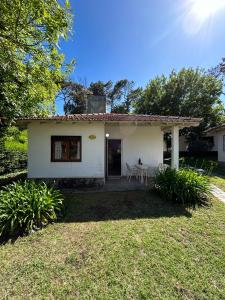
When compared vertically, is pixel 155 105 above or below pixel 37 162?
above

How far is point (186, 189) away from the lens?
7.73 meters

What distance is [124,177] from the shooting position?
489 inches

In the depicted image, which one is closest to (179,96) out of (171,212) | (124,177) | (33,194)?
(124,177)

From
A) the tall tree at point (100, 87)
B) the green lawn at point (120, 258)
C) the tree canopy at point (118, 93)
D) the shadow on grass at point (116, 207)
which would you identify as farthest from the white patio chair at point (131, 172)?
the tall tree at point (100, 87)

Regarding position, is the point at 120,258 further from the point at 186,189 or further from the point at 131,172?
the point at 131,172

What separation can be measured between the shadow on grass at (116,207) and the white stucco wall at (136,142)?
386 centimetres

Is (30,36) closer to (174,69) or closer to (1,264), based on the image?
(1,264)

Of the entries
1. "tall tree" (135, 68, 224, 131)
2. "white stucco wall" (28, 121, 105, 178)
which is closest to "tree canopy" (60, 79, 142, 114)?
"tall tree" (135, 68, 224, 131)

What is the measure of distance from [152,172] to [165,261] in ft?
26.8

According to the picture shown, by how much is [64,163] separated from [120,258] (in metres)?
6.56

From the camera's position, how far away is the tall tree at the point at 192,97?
942 inches

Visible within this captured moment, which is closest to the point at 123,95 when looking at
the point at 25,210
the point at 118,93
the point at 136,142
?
the point at 118,93

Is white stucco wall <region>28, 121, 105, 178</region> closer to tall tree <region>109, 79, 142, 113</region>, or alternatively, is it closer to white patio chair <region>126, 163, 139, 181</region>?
white patio chair <region>126, 163, 139, 181</region>

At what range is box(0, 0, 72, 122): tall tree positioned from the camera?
579 cm
